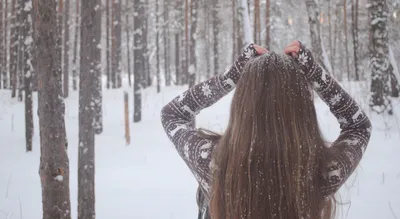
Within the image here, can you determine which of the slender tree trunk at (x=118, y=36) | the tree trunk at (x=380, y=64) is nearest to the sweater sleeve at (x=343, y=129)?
the tree trunk at (x=380, y=64)

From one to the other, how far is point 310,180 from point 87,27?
4.92m

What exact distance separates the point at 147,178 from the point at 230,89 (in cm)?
589

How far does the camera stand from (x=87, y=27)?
16.9 feet

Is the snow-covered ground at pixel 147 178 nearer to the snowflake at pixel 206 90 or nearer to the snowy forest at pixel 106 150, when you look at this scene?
the snowy forest at pixel 106 150

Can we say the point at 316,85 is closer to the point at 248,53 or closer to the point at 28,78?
the point at 248,53

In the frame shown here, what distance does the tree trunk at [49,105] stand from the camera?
3213 mm

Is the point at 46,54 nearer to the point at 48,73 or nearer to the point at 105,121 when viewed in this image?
the point at 48,73

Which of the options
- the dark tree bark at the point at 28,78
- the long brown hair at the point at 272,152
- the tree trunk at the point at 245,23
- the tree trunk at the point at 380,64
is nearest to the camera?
the long brown hair at the point at 272,152

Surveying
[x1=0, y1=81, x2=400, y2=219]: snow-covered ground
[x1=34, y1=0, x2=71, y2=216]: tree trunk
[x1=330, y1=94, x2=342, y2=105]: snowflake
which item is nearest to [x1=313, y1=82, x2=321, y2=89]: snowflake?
[x1=330, y1=94, x2=342, y2=105]: snowflake

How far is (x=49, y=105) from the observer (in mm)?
3232

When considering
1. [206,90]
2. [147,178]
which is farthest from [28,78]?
[206,90]

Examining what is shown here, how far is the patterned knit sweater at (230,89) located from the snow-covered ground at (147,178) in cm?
119

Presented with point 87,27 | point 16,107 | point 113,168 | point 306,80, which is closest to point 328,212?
point 306,80

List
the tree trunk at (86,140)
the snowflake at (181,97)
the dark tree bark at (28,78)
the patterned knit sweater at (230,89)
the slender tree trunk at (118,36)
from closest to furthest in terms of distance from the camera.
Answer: the patterned knit sweater at (230,89) → the snowflake at (181,97) → the tree trunk at (86,140) → the dark tree bark at (28,78) → the slender tree trunk at (118,36)
